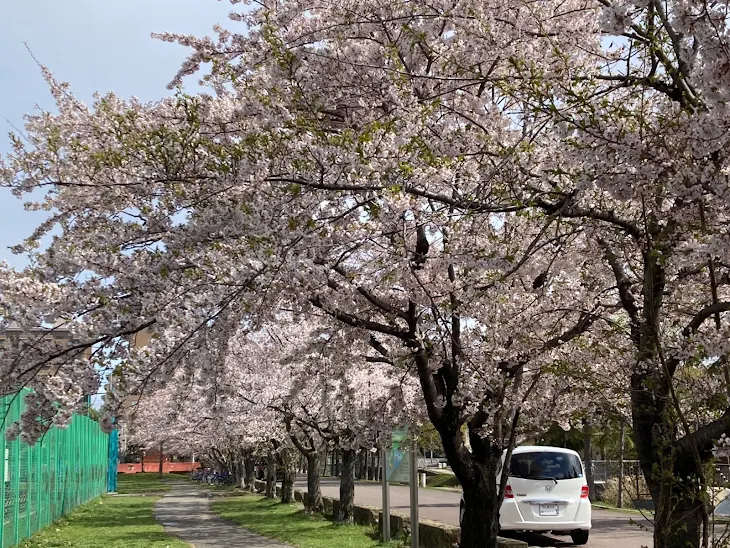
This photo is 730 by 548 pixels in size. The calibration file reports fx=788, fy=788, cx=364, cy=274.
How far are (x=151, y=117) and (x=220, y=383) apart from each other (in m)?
2.55

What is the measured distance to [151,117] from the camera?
23.7ft

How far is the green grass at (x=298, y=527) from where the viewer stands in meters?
14.0

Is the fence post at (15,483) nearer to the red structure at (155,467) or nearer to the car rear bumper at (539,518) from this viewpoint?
the car rear bumper at (539,518)

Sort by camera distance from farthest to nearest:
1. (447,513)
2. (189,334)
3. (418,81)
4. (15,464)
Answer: (447,513), (15,464), (418,81), (189,334)

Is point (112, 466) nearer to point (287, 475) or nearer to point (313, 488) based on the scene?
point (287, 475)

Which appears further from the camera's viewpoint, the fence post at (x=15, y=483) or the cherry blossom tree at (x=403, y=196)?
the fence post at (x=15, y=483)

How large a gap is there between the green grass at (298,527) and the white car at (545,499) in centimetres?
209

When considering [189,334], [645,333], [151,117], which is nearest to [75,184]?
[151,117]

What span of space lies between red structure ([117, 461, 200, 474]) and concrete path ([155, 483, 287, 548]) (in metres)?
52.6

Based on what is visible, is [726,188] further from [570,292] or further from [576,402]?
[576,402]

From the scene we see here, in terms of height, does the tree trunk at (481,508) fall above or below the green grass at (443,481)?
above

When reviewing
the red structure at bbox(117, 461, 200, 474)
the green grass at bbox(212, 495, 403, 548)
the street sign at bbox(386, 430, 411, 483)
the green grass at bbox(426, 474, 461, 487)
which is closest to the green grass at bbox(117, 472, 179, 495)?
the green grass at bbox(426, 474, 461, 487)

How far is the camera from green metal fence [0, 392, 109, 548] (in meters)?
11.4

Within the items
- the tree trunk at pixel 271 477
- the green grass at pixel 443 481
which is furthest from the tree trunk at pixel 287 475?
the green grass at pixel 443 481
